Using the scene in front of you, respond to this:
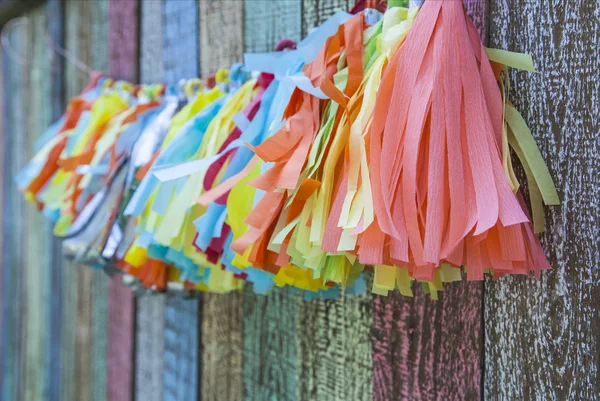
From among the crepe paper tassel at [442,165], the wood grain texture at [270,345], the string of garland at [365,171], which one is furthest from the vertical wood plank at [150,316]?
the crepe paper tassel at [442,165]

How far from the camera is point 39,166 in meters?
1.10

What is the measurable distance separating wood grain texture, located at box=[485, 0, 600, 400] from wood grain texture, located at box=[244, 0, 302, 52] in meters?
0.31

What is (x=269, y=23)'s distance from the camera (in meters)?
0.83

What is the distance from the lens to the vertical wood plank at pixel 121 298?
1138 millimetres

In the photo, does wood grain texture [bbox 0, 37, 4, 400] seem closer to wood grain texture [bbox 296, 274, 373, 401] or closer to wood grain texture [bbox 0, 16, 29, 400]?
wood grain texture [bbox 0, 16, 29, 400]

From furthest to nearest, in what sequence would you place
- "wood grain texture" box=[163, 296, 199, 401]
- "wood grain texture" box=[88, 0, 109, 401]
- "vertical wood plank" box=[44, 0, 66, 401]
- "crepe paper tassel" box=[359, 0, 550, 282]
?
"vertical wood plank" box=[44, 0, 66, 401] → "wood grain texture" box=[88, 0, 109, 401] → "wood grain texture" box=[163, 296, 199, 401] → "crepe paper tassel" box=[359, 0, 550, 282]

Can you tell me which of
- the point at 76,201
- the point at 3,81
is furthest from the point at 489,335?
the point at 3,81

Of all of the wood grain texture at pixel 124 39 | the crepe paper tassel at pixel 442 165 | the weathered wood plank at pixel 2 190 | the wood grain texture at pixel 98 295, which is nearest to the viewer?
the crepe paper tassel at pixel 442 165

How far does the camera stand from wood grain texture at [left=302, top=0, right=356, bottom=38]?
0.73 meters

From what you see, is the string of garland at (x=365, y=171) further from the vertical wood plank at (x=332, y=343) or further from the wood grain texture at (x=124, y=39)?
the wood grain texture at (x=124, y=39)

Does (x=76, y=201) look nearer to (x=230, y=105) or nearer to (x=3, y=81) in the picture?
(x=230, y=105)

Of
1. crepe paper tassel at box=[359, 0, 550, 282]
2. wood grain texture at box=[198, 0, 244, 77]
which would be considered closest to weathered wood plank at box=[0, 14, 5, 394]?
wood grain texture at box=[198, 0, 244, 77]

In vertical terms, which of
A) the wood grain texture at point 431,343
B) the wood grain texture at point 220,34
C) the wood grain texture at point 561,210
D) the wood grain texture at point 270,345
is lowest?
the wood grain texture at point 270,345

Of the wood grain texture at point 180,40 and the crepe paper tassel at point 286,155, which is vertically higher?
the wood grain texture at point 180,40
